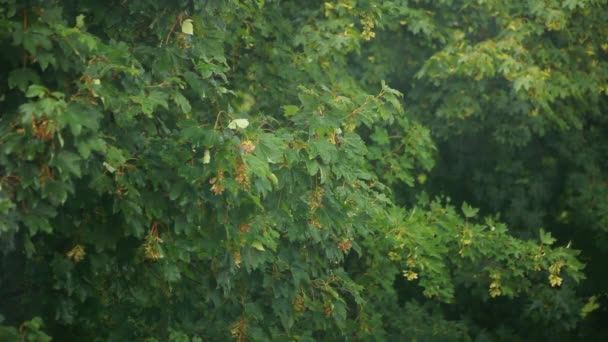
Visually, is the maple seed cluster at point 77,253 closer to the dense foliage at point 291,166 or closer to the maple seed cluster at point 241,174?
the dense foliage at point 291,166

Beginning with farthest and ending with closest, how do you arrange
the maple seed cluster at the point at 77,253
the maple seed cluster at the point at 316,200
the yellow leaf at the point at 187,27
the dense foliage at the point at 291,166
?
the maple seed cluster at the point at 316,200 → the yellow leaf at the point at 187,27 → the maple seed cluster at the point at 77,253 → the dense foliage at the point at 291,166

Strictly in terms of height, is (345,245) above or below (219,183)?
below

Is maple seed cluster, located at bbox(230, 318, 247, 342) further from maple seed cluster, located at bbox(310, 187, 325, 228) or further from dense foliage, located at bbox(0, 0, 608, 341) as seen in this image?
maple seed cluster, located at bbox(310, 187, 325, 228)

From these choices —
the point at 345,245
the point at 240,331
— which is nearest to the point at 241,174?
the point at 345,245

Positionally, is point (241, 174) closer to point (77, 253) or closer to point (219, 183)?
point (219, 183)

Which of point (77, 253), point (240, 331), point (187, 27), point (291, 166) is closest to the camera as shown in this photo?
point (77, 253)

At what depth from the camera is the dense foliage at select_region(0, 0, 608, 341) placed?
4.01m

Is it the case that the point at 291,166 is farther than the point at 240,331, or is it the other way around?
the point at 240,331

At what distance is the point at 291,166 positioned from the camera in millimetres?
4902

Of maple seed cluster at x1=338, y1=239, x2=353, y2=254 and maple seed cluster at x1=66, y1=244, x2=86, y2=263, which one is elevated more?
maple seed cluster at x1=66, y1=244, x2=86, y2=263

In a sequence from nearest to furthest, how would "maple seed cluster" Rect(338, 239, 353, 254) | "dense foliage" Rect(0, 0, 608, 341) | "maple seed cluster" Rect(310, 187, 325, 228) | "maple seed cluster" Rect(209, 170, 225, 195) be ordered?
"dense foliage" Rect(0, 0, 608, 341) → "maple seed cluster" Rect(209, 170, 225, 195) → "maple seed cluster" Rect(310, 187, 325, 228) → "maple seed cluster" Rect(338, 239, 353, 254)

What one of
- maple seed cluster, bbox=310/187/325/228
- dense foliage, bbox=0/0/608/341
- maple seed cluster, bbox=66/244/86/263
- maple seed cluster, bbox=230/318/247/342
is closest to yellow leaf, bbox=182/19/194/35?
dense foliage, bbox=0/0/608/341

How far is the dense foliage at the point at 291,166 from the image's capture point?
4.01 m

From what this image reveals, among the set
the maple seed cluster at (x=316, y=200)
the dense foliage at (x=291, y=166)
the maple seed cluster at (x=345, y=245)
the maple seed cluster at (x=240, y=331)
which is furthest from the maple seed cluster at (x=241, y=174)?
the maple seed cluster at (x=240, y=331)
